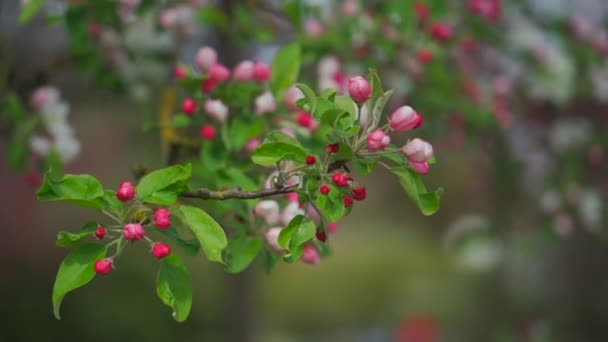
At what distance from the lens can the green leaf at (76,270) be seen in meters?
0.70

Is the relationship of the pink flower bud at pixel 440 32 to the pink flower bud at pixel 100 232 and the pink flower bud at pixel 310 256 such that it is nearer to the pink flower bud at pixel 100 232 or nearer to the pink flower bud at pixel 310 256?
the pink flower bud at pixel 310 256

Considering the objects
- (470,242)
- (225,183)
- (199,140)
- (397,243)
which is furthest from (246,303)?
(397,243)

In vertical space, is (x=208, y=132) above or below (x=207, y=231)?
below

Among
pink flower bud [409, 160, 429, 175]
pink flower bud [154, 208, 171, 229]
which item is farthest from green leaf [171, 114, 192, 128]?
pink flower bud [409, 160, 429, 175]

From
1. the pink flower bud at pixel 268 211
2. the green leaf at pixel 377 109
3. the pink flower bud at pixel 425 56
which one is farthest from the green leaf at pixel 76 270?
the pink flower bud at pixel 425 56

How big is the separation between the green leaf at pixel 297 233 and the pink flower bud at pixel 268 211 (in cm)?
14

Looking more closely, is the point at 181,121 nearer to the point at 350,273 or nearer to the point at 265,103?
the point at 265,103

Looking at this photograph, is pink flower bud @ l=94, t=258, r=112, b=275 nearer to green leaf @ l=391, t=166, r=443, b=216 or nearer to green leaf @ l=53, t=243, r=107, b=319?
green leaf @ l=53, t=243, r=107, b=319

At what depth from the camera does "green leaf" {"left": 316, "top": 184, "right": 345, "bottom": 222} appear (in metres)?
0.72

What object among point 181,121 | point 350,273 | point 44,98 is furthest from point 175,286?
point 350,273

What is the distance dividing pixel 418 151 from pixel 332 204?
0.10m

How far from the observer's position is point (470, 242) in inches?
103

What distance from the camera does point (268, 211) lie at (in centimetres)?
89

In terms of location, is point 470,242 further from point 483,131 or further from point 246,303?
point 246,303
